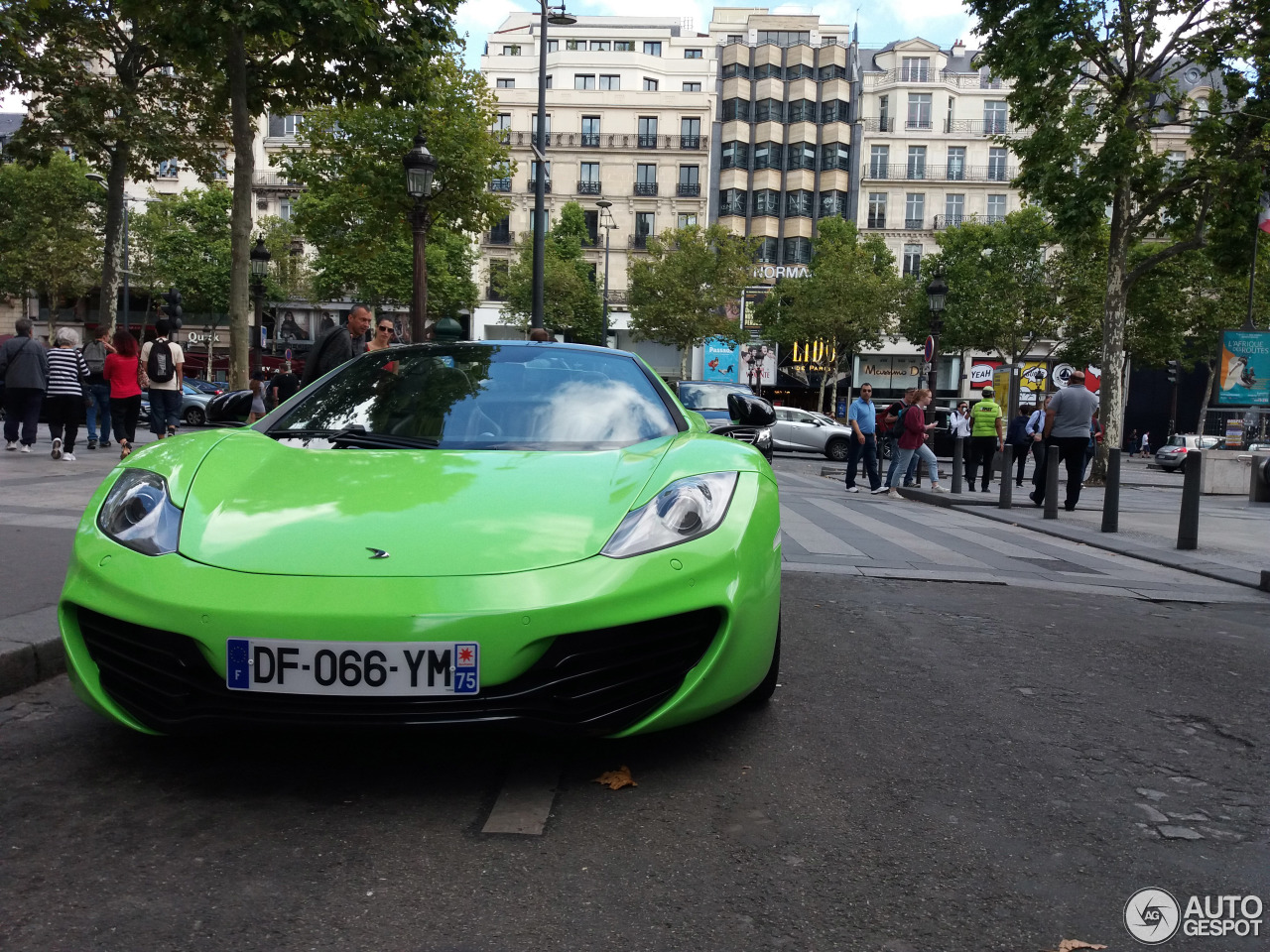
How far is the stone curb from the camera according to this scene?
3.66 m

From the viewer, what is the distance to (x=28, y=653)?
3.76 m

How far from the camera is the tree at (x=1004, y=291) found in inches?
1757

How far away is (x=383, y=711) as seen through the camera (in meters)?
2.58

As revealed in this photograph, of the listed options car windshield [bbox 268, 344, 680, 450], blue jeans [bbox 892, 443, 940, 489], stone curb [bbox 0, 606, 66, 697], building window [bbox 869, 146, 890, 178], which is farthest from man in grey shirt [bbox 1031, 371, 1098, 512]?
building window [bbox 869, 146, 890, 178]

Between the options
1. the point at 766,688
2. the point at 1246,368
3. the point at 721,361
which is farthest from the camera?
the point at 721,361

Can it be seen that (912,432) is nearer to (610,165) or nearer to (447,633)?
(447,633)

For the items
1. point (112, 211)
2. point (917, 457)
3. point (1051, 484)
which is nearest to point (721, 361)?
point (112, 211)

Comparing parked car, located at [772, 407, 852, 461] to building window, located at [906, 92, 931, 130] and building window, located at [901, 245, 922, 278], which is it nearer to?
building window, located at [901, 245, 922, 278]

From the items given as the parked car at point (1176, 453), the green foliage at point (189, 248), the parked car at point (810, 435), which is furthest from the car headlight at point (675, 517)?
the green foliage at point (189, 248)

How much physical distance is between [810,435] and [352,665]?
26.5 metres

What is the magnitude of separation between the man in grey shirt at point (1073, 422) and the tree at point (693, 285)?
114 ft

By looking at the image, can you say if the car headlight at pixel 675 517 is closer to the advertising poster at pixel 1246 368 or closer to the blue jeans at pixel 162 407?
the blue jeans at pixel 162 407

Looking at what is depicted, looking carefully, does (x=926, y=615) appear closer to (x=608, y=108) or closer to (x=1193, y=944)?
(x=1193, y=944)

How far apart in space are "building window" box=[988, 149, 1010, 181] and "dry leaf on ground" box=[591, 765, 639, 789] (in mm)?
56742
